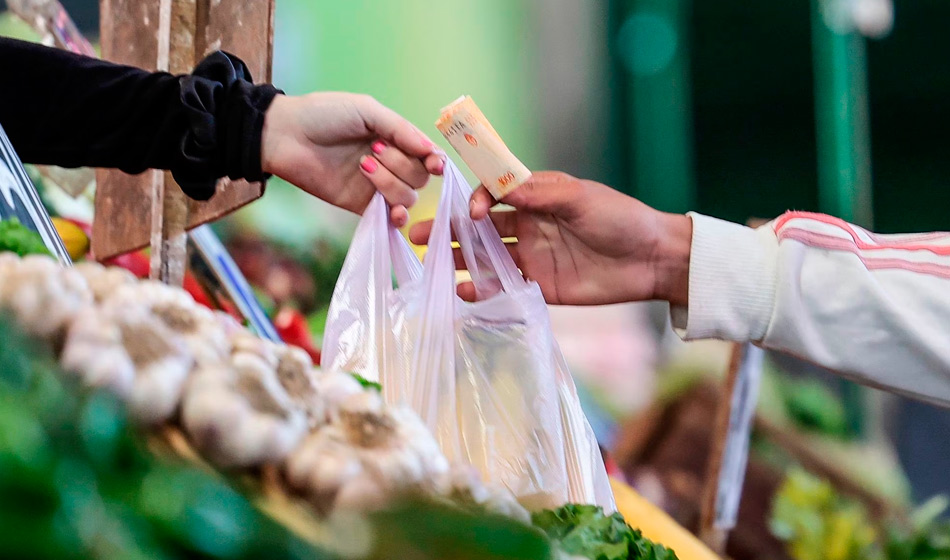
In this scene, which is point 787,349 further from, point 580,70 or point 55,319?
point 580,70

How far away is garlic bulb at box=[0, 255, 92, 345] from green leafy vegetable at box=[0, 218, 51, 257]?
0.40 feet

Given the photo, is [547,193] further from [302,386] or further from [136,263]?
[136,263]

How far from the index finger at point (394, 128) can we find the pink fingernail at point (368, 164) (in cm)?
4

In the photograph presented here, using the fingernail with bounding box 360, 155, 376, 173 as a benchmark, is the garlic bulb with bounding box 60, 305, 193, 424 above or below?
below

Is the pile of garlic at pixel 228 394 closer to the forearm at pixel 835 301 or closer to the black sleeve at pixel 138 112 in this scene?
the black sleeve at pixel 138 112

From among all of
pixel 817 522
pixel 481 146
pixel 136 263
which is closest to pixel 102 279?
pixel 481 146

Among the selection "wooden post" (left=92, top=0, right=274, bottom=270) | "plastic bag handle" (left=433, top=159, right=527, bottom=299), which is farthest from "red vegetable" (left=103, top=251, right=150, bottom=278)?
"plastic bag handle" (left=433, top=159, right=527, bottom=299)

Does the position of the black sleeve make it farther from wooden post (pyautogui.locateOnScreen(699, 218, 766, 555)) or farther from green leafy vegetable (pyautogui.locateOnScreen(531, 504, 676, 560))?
wooden post (pyautogui.locateOnScreen(699, 218, 766, 555))

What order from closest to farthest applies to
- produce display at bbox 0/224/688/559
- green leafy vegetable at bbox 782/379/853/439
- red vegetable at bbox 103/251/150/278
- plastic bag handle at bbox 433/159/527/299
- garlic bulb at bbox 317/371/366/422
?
produce display at bbox 0/224/688/559, garlic bulb at bbox 317/371/366/422, plastic bag handle at bbox 433/159/527/299, red vegetable at bbox 103/251/150/278, green leafy vegetable at bbox 782/379/853/439

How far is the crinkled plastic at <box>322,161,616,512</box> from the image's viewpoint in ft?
2.82

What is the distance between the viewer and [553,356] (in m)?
0.94

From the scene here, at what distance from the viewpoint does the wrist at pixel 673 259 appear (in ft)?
3.96

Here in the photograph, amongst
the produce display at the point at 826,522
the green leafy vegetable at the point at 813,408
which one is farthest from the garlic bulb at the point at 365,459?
the green leafy vegetable at the point at 813,408

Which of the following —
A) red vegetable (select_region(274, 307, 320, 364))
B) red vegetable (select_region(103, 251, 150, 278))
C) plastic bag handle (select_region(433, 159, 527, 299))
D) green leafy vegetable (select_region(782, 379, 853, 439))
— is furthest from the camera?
green leafy vegetable (select_region(782, 379, 853, 439))
